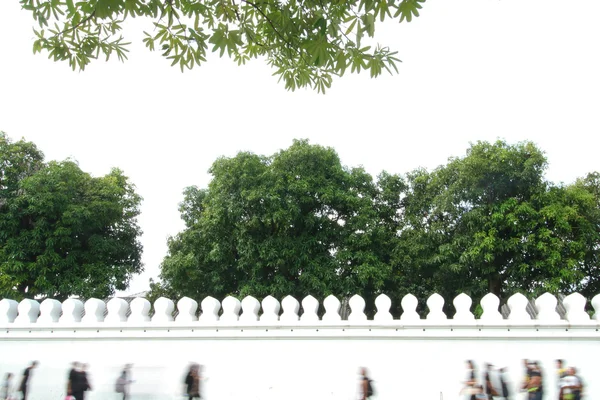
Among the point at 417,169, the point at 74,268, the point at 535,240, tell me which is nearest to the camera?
the point at 535,240

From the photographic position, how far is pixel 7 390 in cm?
725

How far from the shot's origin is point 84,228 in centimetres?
2223

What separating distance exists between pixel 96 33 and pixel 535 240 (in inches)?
673

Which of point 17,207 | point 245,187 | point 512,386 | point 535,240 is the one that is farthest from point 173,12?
point 17,207

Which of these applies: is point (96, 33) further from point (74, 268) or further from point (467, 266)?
point (74, 268)

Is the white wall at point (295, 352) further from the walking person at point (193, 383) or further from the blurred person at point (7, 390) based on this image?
the walking person at point (193, 383)

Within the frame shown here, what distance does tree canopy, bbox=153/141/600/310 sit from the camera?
1844 centimetres

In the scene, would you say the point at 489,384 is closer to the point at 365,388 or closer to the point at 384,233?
the point at 365,388

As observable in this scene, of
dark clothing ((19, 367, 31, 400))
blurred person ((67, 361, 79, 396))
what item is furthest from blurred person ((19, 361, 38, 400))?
blurred person ((67, 361, 79, 396))

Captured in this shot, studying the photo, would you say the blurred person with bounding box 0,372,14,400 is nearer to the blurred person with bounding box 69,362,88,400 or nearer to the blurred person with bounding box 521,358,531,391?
the blurred person with bounding box 69,362,88,400

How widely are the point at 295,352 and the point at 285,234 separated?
13.8 metres

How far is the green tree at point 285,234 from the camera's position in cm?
1928

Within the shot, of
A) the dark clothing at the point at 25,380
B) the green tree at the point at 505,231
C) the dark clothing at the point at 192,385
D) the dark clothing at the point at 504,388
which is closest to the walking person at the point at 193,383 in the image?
the dark clothing at the point at 192,385

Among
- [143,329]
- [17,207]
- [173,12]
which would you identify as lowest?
[143,329]
